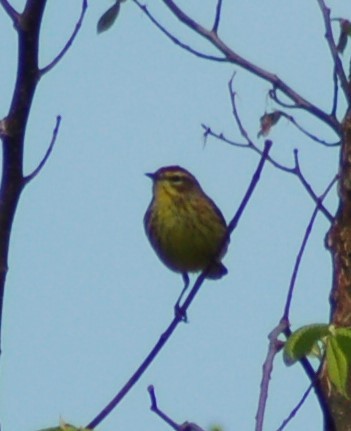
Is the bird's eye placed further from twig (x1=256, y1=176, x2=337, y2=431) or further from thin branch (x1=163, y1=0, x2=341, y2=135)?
twig (x1=256, y1=176, x2=337, y2=431)

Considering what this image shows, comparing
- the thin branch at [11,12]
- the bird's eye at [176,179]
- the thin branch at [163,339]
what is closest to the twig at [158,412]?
the thin branch at [163,339]

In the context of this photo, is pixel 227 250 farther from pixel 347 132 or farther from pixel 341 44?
pixel 347 132

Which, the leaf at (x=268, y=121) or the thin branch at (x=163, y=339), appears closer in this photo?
the thin branch at (x=163, y=339)

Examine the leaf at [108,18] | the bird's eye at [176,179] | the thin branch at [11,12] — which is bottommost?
the thin branch at [11,12]

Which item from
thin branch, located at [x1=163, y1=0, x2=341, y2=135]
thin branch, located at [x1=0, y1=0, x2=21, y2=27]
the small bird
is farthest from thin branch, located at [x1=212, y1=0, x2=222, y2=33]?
thin branch, located at [x1=0, y1=0, x2=21, y2=27]

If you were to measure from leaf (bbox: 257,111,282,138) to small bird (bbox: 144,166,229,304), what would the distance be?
4.09ft

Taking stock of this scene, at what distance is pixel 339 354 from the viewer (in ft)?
9.95

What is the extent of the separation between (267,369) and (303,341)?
20 centimetres

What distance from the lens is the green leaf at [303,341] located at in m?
2.99

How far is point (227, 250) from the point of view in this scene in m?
8.57

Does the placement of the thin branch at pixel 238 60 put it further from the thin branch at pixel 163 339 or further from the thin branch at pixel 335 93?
the thin branch at pixel 163 339

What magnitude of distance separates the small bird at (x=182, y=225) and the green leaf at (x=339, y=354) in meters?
5.13

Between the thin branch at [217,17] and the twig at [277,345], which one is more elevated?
the thin branch at [217,17]

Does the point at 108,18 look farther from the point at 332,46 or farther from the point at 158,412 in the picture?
the point at 158,412
